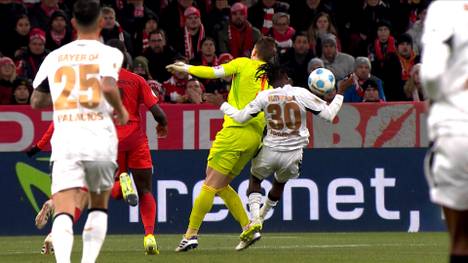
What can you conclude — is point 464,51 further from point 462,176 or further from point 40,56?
point 40,56

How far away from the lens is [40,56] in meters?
18.8

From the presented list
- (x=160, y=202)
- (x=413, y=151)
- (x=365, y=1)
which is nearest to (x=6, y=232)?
(x=160, y=202)

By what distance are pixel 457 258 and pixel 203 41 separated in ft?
42.4

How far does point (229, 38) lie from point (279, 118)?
657cm

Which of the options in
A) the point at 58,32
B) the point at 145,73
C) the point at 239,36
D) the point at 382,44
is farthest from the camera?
the point at 382,44

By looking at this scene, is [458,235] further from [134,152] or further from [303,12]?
[303,12]

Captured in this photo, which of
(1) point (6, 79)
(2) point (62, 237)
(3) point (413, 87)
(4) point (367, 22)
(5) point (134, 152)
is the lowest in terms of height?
(2) point (62, 237)

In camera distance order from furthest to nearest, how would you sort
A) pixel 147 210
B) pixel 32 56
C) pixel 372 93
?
pixel 32 56, pixel 372 93, pixel 147 210

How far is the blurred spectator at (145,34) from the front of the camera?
19516 millimetres

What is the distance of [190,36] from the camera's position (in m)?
19.8

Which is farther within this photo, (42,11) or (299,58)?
→ (42,11)

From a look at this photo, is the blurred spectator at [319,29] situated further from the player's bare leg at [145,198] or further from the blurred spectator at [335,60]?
the player's bare leg at [145,198]

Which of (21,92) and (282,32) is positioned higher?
(282,32)

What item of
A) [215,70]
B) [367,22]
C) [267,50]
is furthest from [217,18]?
[215,70]
